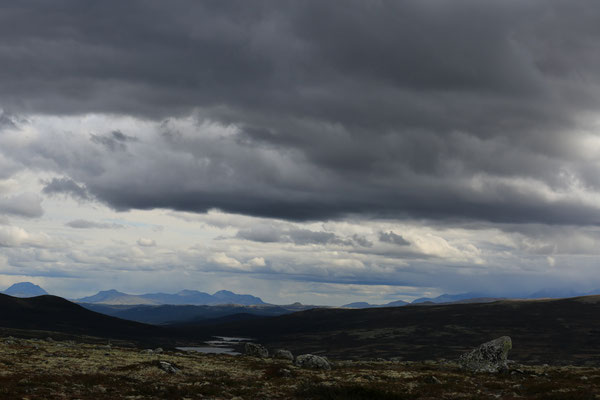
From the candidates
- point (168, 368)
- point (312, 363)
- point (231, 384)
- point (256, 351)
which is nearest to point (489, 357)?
point (312, 363)

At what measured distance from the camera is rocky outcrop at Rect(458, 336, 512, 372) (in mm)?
72644

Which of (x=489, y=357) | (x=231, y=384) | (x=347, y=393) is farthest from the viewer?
(x=489, y=357)

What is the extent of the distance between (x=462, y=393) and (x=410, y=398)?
6.17 metres

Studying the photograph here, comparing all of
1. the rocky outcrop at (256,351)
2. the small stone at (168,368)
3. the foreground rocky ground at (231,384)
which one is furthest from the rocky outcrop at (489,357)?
the small stone at (168,368)

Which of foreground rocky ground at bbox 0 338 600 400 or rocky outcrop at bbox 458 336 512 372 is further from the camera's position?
rocky outcrop at bbox 458 336 512 372

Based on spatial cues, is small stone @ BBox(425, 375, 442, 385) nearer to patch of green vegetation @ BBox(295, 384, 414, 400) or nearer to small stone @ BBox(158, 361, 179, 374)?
patch of green vegetation @ BBox(295, 384, 414, 400)

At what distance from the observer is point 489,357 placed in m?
74.2

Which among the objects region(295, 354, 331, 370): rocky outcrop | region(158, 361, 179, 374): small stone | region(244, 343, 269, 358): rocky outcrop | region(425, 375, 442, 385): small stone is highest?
region(158, 361, 179, 374): small stone

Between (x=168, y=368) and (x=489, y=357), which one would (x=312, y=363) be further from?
(x=489, y=357)

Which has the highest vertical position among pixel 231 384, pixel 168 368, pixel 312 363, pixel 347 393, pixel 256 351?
pixel 347 393

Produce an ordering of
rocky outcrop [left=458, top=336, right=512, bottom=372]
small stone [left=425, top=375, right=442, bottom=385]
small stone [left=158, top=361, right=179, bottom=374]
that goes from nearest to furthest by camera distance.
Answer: small stone [left=425, top=375, right=442, bottom=385] < small stone [left=158, top=361, right=179, bottom=374] < rocky outcrop [left=458, top=336, right=512, bottom=372]

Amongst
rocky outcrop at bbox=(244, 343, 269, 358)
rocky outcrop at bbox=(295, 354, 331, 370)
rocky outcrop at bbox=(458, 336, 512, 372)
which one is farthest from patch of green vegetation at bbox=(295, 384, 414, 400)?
rocky outcrop at bbox=(244, 343, 269, 358)

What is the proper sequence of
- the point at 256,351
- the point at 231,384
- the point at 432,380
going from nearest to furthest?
the point at 231,384
the point at 432,380
the point at 256,351

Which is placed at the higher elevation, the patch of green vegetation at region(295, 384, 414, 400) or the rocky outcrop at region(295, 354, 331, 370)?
the patch of green vegetation at region(295, 384, 414, 400)
